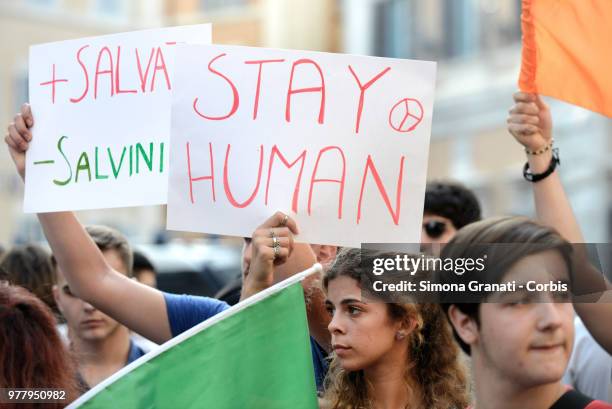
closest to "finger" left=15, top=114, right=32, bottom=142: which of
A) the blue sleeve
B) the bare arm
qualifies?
the blue sleeve

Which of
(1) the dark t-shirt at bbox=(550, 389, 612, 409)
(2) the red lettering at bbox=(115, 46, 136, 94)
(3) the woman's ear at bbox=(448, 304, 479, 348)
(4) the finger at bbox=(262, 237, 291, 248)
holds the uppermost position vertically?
(2) the red lettering at bbox=(115, 46, 136, 94)

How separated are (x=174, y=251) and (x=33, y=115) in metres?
7.15

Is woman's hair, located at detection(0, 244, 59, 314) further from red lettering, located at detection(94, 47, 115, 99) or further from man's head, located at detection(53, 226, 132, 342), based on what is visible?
red lettering, located at detection(94, 47, 115, 99)

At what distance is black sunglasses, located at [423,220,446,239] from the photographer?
4586 millimetres

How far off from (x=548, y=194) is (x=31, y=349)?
1.40m

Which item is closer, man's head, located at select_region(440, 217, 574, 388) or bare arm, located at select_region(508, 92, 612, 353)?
man's head, located at select_region(440, 217, 574, 388)

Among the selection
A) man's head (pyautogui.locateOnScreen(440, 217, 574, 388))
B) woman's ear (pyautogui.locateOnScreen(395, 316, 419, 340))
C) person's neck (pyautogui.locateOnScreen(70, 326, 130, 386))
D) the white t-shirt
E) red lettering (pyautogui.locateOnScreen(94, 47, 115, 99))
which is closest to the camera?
man's head (pyautogui.locateOnScreen(440, 217, 574, 388))

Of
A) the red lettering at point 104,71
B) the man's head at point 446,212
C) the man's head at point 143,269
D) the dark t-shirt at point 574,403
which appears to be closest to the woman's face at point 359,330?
the dark t-shirt at point 574,403

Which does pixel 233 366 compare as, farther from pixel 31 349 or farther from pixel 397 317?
pixel 397 317

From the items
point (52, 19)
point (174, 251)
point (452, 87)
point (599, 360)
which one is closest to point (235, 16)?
point (52, 19)

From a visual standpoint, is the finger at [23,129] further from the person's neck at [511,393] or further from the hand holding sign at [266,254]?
the person's neck at [511,393]

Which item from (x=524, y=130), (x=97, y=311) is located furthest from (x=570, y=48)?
(x=97, y=311)

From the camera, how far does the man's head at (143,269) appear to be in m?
4.89

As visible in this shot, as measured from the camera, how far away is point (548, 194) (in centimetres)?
319
